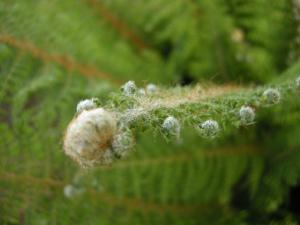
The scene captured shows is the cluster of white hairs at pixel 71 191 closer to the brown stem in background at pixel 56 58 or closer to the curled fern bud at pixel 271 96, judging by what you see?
the brown stem in background at pixel 56 58

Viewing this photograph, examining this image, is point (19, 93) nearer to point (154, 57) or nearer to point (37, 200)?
point (37, 200)

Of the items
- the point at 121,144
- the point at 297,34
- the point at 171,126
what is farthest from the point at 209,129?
the point at 297,34

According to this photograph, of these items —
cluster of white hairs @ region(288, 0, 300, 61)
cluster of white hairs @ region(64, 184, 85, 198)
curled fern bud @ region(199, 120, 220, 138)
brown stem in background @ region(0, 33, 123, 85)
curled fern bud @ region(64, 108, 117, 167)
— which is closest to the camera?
A: curled fern bud @ region(64, 108, 117, 167)

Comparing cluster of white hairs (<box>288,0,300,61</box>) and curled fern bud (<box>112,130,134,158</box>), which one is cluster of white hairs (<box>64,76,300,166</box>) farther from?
cluster of white hairs (<box>288,0,300,61</box>)

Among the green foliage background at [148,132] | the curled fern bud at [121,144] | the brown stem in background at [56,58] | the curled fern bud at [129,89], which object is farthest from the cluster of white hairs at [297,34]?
the curled fern bud at [121,144]

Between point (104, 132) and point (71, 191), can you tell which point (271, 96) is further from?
point (71, 191)

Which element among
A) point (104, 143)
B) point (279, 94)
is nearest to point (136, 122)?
point (104, 143)

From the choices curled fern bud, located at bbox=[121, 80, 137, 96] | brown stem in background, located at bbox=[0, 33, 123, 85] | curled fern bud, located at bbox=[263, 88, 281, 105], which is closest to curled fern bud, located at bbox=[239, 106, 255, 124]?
curled fern bud, located at bbox=[263, 88, 281, 105]
